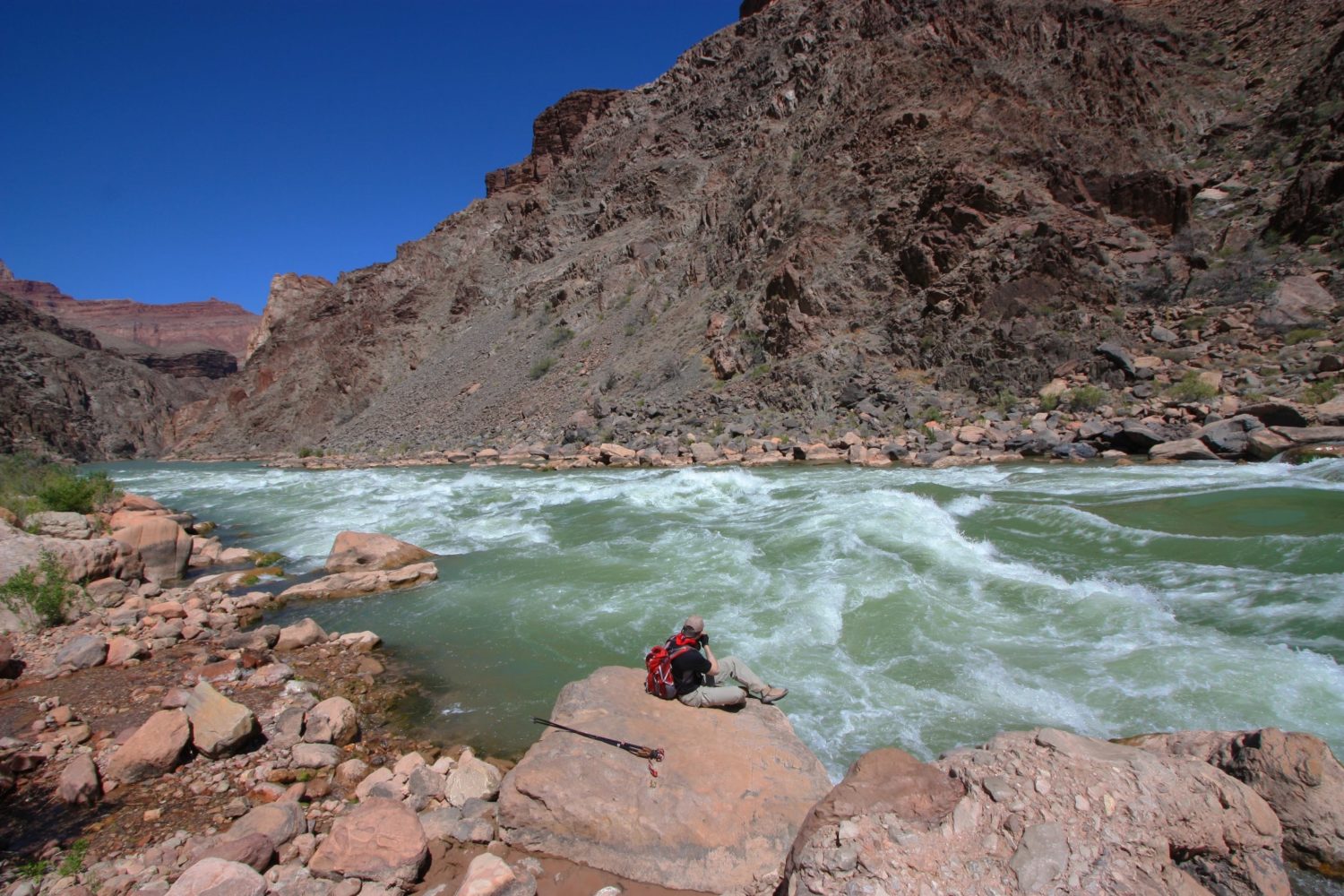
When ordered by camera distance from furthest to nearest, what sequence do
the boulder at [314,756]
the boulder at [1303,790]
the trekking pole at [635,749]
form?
the boulder at [314,756] → the trekking pole at [635,749] → the boulder at [1303,790]

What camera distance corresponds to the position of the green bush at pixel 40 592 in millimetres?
6242

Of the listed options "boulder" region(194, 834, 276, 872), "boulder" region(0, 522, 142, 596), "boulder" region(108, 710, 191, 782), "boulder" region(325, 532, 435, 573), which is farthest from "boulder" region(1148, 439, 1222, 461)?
"boulder" region(0, 522, 142, 596)

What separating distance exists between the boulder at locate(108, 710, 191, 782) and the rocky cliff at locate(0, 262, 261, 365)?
175072 mm

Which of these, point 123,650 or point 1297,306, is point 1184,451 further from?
point 123,650

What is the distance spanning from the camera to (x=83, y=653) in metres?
5.62

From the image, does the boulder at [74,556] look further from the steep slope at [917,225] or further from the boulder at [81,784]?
the steep slope at [917,225]

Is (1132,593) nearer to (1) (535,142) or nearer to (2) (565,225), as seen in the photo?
(2) (565,225)

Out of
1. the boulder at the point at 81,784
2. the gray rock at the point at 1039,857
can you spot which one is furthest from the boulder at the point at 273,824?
the gray rock at the point at 1039,857

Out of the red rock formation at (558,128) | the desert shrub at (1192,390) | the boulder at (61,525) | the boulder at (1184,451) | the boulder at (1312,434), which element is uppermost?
the red rock formation at (558,128)

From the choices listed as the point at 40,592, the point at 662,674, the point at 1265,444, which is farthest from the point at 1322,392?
the point at 40,592

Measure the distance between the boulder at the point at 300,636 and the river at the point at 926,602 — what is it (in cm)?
49

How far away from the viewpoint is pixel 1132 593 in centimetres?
605

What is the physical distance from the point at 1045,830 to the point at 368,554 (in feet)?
28.3

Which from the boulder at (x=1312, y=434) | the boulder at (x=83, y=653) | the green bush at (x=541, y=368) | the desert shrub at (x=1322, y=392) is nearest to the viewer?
the boulder at (x=83, y=653)
